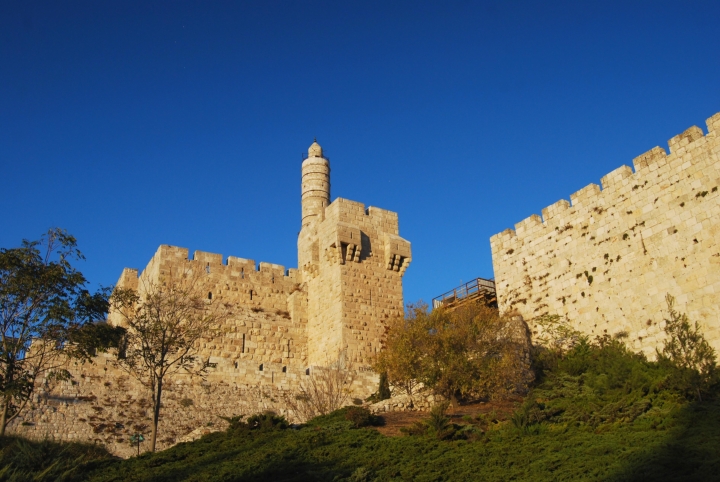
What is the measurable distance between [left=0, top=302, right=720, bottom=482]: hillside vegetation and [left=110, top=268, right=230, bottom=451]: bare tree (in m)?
2.32

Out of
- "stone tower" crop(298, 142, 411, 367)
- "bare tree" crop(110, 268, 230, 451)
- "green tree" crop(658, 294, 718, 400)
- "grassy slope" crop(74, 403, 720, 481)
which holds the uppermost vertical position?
"stone tower" crop(298, 142, 411, 367)

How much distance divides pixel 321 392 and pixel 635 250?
8.84 meters

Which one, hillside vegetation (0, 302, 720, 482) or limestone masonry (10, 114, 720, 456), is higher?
limestone masonry (10, 114, 720, 456)

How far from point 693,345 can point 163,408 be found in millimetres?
12177

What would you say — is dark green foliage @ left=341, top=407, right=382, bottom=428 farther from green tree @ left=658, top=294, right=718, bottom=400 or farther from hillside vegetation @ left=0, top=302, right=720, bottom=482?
green tree @ left=658, top=294, right=718, bottom=400

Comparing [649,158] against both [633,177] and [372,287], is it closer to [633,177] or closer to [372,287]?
[633,177]

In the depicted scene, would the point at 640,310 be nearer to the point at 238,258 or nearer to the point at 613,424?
the point at 613,424

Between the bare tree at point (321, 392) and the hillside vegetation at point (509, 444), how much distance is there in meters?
2.88

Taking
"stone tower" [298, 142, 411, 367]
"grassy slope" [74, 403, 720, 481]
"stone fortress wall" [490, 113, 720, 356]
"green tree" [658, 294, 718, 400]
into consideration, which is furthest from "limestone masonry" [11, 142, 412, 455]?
"green tree" [658, 294, 718, 400]

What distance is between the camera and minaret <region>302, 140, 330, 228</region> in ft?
97.0

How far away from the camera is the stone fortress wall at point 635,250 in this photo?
1648 centimetres

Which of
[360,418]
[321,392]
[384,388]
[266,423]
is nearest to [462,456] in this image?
[360,418]

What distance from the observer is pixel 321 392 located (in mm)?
20406

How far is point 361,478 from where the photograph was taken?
1185cm
